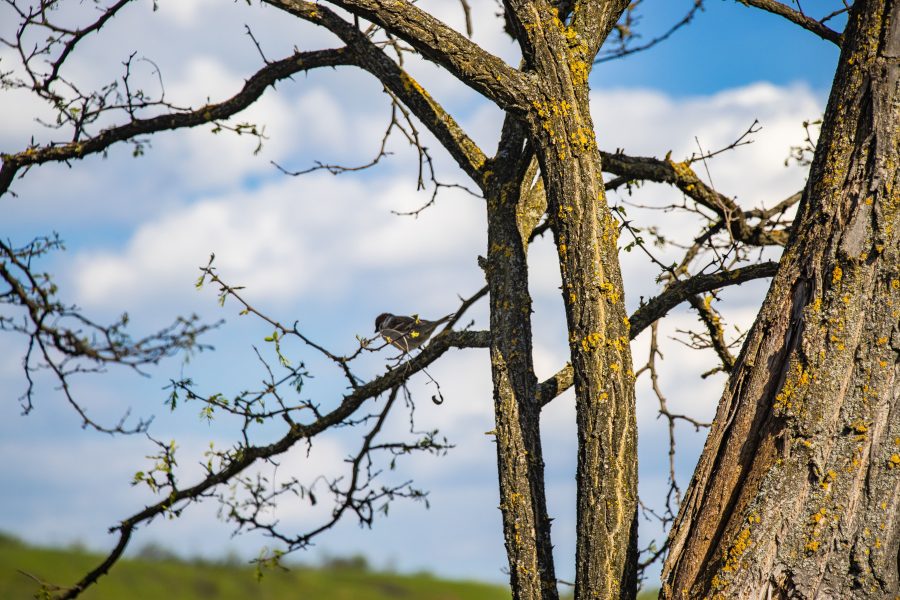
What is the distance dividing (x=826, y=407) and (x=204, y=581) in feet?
37.1

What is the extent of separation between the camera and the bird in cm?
501

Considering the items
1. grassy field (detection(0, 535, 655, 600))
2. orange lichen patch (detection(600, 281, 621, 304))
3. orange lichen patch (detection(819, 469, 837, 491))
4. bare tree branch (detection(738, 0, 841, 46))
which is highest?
bare tree branch (detection(738, 0, 841, 46))

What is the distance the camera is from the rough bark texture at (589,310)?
11.3 feet

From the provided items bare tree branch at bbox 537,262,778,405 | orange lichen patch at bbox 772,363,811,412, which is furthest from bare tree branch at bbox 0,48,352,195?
orange lichen patch at bbox 772,363,811,412

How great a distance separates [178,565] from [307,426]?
888cm

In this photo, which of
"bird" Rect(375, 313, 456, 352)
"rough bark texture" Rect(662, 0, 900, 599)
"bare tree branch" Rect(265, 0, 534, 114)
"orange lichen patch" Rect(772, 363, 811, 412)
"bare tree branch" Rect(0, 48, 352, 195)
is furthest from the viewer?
"bare tree branch" Rect(0, 48, 352, 195)

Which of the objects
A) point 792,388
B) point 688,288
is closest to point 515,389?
point 688,288

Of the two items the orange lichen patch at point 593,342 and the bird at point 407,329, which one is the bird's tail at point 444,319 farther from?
the orange lichen patch at point 593,342

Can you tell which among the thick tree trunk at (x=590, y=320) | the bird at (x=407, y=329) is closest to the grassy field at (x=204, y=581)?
the bird at (x=407, y=329)

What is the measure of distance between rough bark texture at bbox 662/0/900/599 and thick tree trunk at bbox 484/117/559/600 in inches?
34.1

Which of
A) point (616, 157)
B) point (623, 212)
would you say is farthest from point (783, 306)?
point (616, 157)

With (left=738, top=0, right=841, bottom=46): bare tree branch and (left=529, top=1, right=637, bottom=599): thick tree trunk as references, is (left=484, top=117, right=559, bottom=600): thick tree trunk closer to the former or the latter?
(left=529, top=1, right=637, bottom=599): thick tree trunk

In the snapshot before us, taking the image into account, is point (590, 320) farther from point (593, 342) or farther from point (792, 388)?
point (792, 388)

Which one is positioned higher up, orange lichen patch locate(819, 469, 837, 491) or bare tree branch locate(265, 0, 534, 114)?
bare tree branch locate(265, 0, 534, 114)
